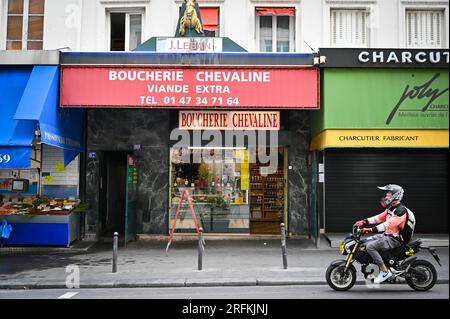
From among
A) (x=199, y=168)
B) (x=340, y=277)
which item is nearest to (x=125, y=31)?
(x=199, y=168)

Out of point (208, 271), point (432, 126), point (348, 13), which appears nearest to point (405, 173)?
point (432, 126)

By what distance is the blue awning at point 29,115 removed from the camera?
508 inches

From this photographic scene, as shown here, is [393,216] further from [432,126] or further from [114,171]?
[114,171]

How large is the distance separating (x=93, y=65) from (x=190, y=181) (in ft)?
15.9

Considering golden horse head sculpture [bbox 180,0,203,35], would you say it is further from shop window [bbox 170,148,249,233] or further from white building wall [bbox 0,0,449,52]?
shop window [bbox 170,148,249,233]

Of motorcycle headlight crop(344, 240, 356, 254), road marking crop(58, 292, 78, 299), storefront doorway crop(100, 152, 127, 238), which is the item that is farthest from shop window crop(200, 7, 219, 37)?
road marking crop(58, 292, 78, 299)

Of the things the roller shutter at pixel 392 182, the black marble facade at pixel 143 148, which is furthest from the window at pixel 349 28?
the black marble facade at pixel 143 148

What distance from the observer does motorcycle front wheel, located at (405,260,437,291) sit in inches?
355

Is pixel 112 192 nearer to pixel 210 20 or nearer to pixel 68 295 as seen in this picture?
pixel 210 20

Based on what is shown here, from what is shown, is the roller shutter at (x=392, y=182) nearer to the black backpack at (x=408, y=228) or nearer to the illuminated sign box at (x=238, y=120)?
the illuminated sign box at (x=238, y=120)

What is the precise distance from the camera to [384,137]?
14.0 meters

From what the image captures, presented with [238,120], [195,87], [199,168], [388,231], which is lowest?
[388,231]

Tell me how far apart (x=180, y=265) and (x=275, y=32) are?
8.15m

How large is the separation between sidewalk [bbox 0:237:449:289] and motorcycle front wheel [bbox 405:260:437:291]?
1.14m
